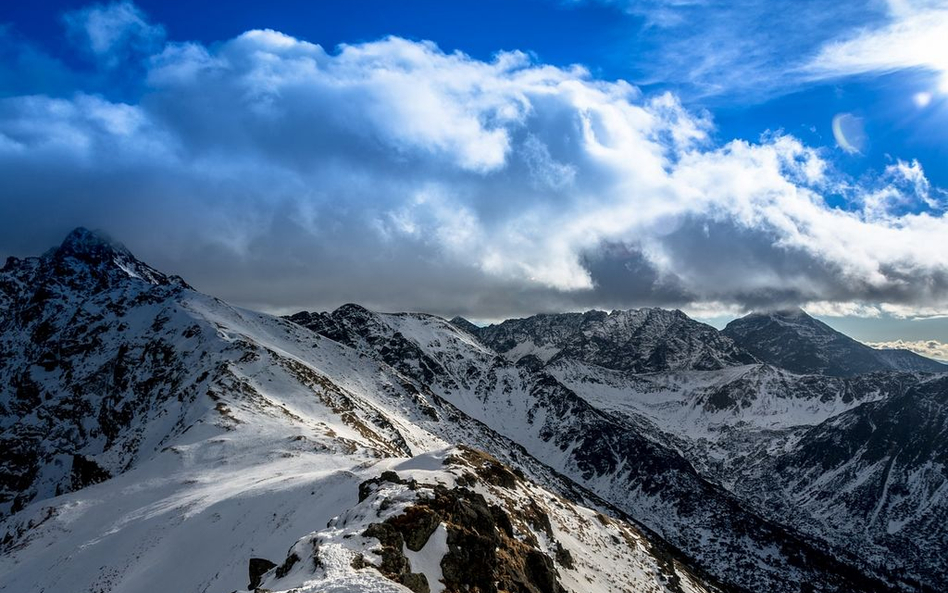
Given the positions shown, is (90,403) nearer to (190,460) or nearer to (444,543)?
(190,460)

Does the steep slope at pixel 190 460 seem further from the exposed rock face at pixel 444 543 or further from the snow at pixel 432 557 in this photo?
the snow at pixel 432 557

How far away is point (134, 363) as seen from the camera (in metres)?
166

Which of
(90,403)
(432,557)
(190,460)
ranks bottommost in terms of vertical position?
(90,403)

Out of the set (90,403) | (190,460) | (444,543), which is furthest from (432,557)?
(90,403)

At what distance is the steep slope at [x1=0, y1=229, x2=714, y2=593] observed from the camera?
5169cm

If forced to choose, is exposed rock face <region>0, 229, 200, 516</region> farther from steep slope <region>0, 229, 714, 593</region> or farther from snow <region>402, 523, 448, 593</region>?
snow <region>402, 523, 448, 593</region>

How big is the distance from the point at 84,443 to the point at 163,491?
372ft

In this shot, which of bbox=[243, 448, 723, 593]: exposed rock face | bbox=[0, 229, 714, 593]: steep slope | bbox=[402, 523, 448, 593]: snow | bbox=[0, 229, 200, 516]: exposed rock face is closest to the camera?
bbox=[243, 448, 723, 593]: exposed rock face

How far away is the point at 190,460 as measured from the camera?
3263 inches

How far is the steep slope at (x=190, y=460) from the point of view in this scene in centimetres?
5169

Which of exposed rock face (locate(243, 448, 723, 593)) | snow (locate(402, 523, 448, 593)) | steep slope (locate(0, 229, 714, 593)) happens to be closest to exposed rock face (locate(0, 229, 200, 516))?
steep slope (locate(0, 229, 714, 593))

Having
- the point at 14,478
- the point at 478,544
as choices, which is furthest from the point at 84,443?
the point at 478,544

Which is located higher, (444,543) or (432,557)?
(444,543)

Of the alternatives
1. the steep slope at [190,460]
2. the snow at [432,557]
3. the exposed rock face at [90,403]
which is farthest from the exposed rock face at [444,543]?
the exposed rock face at [90,403]
